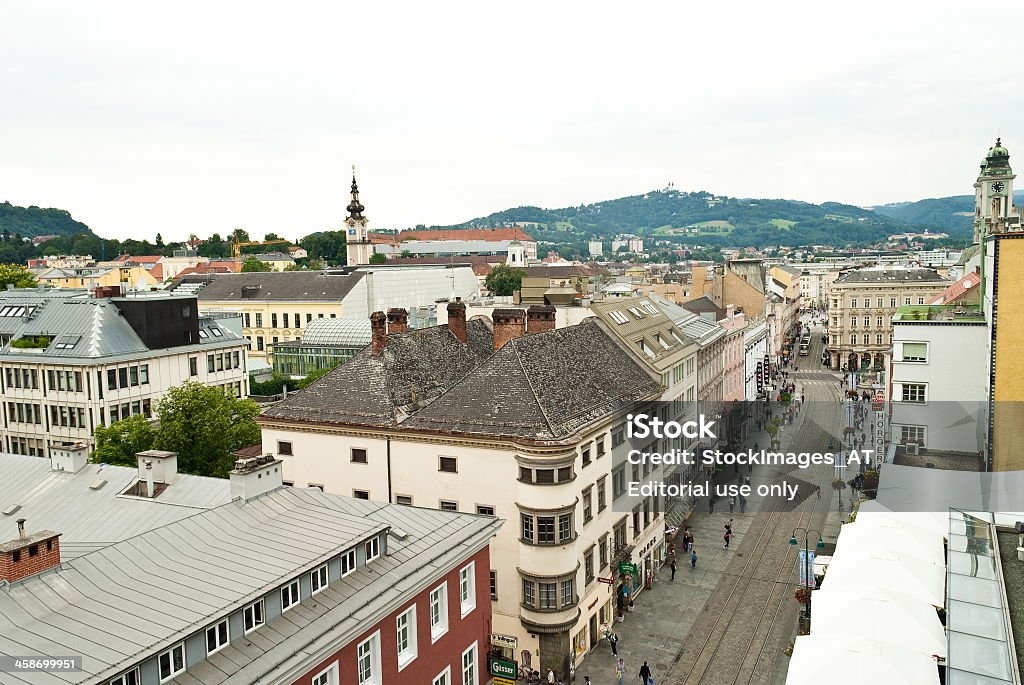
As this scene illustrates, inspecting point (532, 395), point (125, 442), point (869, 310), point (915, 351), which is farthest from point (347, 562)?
point (869, 310)

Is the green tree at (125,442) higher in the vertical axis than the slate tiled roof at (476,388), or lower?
lower

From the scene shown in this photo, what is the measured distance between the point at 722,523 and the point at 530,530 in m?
26.3

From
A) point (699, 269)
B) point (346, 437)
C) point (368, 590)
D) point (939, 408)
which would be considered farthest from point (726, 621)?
point (699, 269)

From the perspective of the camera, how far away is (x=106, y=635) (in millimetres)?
16172

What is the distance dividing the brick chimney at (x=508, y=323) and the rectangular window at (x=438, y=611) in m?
19.1

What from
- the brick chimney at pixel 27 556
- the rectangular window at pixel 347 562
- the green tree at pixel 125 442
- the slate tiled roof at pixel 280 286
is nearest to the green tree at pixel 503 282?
the slate tiled roof at pixel 280 286

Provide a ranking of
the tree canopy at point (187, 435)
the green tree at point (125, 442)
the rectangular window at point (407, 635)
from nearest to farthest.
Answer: the rectangular window at point (407, 635) → the green tree at point (125, 442) → the tree canopy at point (187, 435)

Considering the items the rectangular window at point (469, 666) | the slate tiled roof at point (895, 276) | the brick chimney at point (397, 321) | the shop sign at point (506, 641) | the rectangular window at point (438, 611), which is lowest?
the shop sign at point (506, 641)

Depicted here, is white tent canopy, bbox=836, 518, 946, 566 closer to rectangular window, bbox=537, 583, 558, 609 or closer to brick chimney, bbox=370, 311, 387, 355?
rectangular window, bbox=537, 583, 558, 609

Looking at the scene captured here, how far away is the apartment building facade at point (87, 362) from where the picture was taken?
179 ft

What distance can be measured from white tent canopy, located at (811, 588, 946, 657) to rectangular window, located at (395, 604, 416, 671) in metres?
12.7

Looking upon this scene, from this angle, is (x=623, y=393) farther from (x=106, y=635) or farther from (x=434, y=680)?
(x=106, y=635)

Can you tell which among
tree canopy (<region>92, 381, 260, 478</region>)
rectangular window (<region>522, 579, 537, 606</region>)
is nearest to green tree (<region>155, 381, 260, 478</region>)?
tree canopy (<region>92, 381, 260, 478</region>)

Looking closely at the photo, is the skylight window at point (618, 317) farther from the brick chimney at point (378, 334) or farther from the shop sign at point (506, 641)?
the shop sign at point (506, 641)
